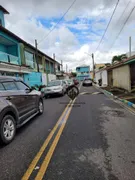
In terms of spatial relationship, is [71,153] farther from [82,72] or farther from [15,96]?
[82,72]

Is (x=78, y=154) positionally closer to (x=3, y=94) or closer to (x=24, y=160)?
(x=24, y=160)

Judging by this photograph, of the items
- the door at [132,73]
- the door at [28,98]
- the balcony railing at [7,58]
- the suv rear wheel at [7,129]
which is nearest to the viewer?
the suv rear wheel at [7,129]

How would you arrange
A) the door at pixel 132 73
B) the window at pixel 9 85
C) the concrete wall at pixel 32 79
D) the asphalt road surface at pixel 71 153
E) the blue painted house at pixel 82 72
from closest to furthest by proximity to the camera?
the asphalt road surface at pixel 71 153 → the window at pixel 9 85 → the door at pixel 132 73 → the concrete wall at pixel 32 79 → the blue painted house at pixel 82 72

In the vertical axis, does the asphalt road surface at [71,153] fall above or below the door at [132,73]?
below

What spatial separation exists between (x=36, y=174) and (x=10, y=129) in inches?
73.6

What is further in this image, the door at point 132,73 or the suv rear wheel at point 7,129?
the door at point 132,73

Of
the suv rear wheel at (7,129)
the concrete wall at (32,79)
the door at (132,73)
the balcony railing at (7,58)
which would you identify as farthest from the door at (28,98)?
the concrete wall at (32,79)

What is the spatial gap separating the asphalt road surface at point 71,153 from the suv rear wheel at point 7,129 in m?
0.18

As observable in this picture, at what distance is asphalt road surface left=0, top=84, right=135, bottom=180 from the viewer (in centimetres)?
262

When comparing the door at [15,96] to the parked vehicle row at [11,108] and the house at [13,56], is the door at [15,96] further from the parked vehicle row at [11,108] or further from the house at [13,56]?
the house at [13,56]

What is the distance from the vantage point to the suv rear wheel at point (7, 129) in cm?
373

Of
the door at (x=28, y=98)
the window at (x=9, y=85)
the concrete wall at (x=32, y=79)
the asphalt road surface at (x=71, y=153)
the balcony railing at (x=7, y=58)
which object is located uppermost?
the balcony railing at (x=7, y=58)

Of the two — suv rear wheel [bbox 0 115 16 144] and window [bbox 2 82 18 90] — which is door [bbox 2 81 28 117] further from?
suv rear wheel [bbox 0 115 16 144]

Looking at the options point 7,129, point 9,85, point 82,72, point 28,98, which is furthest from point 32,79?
point 82,72
